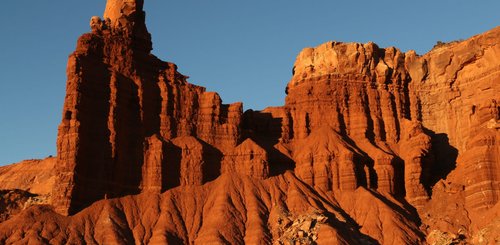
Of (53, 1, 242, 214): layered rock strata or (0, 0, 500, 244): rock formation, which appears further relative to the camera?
(53, 1, 242, 214): layered rock strata

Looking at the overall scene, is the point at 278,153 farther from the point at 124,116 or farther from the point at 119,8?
the point at 119,8

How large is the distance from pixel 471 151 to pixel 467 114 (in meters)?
13.1

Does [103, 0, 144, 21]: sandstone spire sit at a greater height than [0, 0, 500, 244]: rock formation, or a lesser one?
greater

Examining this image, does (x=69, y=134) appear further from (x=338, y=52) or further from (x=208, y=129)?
(x=338, y=52)

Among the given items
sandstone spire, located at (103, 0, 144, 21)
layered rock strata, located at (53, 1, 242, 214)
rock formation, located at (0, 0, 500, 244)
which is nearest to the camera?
rock formation, located at (0, 0, 500, 244)

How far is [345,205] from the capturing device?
105 meters

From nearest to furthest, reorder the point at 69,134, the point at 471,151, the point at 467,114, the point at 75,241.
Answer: the point at 75,241 < the point at 69,134 < the point at 471,151 < the point at 467,114

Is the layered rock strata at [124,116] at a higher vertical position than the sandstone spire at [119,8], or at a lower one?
lower

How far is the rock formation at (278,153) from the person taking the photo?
316 feet

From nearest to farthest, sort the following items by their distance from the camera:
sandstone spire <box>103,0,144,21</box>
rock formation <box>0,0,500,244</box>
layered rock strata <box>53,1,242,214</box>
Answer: rock formation <box>0,0,500,244</box> < layered rock strata <box>53,1,242,214</box> < sandstone spire <box>103,0,144,21</box>

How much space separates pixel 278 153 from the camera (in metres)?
112

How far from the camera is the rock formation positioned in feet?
316

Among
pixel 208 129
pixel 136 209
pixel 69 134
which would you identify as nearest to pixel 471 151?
pixel 208 129

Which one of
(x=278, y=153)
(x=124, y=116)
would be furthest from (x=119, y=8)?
(x=278, y=153)
